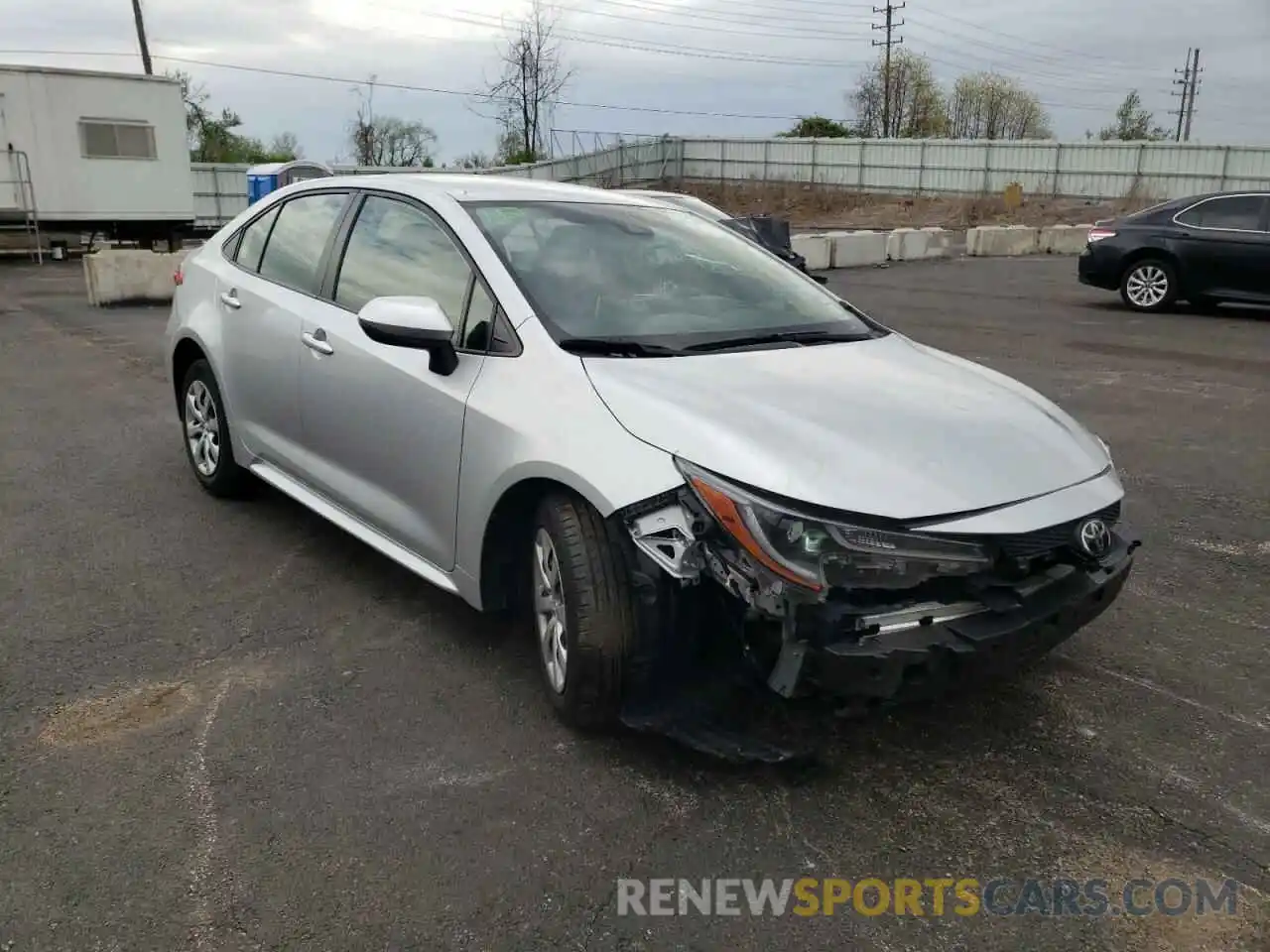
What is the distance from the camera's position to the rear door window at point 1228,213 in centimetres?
1239

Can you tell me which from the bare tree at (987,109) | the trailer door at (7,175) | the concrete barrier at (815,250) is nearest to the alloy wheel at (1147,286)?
the concrete barrier at (815,250)

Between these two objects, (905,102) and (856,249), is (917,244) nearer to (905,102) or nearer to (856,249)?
(856,249)

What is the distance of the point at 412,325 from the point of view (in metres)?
3.40

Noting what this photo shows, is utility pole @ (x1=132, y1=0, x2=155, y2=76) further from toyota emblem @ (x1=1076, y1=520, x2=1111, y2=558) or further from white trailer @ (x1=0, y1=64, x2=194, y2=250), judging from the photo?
toyota emblem @ (x1=1076, y1=520, x2=1111, y2=558)

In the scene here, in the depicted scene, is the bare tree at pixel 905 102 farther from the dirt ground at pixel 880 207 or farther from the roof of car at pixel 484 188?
the roof of car at pixel 484 188

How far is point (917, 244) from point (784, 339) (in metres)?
20.0

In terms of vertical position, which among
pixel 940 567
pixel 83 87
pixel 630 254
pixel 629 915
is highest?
pixel 83 87

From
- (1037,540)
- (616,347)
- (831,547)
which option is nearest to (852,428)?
(831,547)

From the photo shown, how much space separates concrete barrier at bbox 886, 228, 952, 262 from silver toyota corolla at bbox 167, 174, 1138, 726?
60.6ft

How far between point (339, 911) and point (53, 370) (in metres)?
8.22

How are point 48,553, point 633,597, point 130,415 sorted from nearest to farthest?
point 633,597, point 48,553, point 130,415

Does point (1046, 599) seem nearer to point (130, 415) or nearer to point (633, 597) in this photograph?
point (633, 597)

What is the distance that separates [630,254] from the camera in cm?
398

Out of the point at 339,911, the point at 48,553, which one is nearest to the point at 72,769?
the point at 339,911
